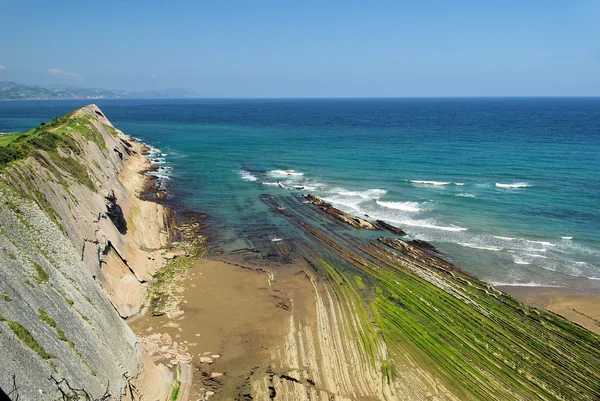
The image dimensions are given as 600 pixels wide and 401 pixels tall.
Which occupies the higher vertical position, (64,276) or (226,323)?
(64,276)

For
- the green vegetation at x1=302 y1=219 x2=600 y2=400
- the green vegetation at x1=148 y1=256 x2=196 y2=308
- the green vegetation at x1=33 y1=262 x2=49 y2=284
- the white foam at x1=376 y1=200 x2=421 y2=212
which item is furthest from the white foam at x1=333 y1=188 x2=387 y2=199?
the green vegetation at x1=33 y1=262 x2=49 y2=284

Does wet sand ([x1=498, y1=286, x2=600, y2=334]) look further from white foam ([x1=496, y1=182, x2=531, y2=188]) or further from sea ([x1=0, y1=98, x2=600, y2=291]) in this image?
white foam ([x1=496, y1=182, x2=531, y2=188])

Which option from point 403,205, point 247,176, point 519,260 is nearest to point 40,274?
point 519,260

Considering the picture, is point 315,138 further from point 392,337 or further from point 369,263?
point 392,337

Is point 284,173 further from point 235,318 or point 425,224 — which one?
point 235,318

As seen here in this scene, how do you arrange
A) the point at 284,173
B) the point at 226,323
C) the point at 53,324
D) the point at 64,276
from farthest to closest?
the point at 284,173
the point at 226,323
the point at 64,276
the point at 53,324

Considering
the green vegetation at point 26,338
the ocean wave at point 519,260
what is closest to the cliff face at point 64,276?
the green vegetation at point 26,338

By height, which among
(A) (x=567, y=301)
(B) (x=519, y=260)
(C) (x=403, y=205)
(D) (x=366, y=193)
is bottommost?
(A) (x=567, y=301)

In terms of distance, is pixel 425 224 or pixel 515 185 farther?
pixel 515 185
